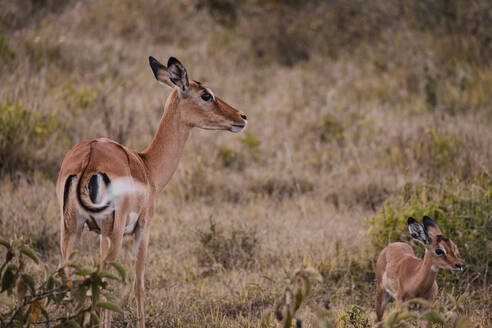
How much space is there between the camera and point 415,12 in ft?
33.6

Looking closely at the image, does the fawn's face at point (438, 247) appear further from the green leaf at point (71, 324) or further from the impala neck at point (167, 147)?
the green leaf at point (71, 324)

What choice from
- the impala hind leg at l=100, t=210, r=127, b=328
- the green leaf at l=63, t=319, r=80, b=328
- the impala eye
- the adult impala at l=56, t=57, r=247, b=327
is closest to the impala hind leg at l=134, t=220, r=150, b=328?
the adult impala at l=56, t=57, r=247, b=327

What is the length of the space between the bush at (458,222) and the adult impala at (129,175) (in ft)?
5.25

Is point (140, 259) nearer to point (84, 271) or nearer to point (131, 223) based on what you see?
point (131, 223)

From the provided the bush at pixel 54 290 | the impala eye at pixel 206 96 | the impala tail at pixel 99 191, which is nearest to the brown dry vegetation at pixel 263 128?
the bush at pixel 54 290

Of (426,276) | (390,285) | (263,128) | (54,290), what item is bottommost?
(390,285)

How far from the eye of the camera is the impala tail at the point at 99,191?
8.82 ft

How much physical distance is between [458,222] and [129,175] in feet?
8.63

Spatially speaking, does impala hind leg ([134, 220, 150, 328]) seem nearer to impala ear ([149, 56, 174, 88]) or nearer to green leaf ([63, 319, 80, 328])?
green leaf ([63, 319, 80, 328])

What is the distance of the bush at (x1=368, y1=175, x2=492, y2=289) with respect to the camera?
4242 millimetres

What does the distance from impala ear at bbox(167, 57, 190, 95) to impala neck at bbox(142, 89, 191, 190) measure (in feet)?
0.24

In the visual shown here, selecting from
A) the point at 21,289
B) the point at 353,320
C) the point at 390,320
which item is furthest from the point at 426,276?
the point at 21,289

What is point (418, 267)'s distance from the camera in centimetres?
347

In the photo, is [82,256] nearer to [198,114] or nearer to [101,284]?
[198,114]
